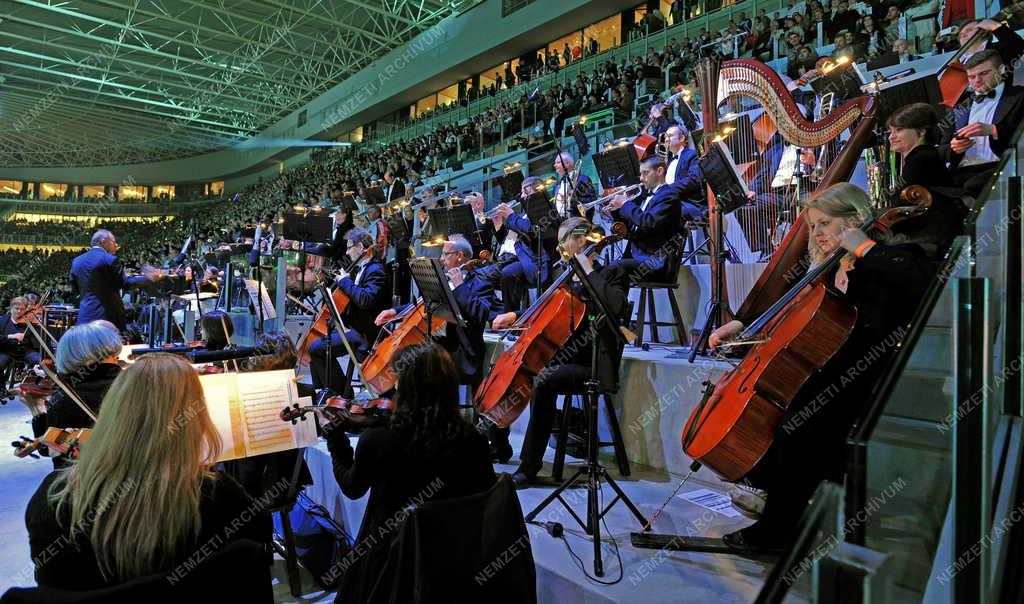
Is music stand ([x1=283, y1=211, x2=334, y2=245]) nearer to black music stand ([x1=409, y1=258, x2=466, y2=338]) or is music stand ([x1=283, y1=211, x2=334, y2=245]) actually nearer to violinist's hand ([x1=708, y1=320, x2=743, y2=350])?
black music stand ([x1=409, y1=258, x2=466, y2=338])

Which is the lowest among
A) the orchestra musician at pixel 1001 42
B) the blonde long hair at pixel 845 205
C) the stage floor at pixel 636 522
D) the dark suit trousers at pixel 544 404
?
the stage floor at pixel 636 522

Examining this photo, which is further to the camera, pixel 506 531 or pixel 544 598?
pixel 544 598

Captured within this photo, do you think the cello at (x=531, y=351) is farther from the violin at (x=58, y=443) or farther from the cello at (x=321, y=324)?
the cello at (x=321, y=324)

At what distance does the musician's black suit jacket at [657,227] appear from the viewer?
4.71 meters

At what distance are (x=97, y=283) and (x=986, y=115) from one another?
755 cm

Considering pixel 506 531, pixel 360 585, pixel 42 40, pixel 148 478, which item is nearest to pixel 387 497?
pixel 360 585

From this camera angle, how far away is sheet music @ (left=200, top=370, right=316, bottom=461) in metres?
2.62

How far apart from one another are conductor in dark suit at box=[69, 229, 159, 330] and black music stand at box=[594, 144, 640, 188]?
15.9 feet

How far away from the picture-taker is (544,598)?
2557 mm

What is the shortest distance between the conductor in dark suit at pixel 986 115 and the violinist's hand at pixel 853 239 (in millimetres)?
1674

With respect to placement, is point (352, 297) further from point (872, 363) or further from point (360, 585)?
point (872, 363)

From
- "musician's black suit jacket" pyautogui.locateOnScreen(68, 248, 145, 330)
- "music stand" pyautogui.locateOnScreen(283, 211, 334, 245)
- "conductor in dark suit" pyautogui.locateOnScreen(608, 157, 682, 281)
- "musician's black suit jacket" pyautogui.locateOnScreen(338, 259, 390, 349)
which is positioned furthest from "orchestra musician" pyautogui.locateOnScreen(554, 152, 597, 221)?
"musician's black suit jacket" pyautogui.locateOnScreen(68, 248, 145, 330)

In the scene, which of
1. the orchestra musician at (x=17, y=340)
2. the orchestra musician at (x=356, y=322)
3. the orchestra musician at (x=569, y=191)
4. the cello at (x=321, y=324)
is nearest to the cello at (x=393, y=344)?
the orchestra musician at (x=356, y=322)

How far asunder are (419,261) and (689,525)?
218 cm
